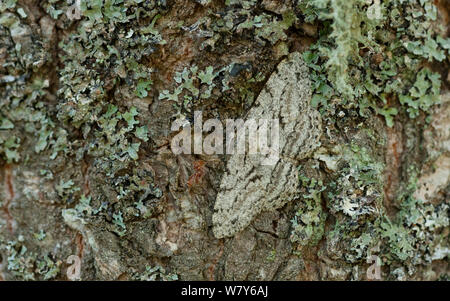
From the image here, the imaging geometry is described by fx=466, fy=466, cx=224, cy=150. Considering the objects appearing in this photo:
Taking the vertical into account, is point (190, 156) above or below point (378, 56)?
below

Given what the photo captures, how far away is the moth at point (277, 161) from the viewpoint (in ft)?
5.34

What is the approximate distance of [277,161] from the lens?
1649 millimetres

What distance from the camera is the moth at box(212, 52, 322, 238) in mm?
1628

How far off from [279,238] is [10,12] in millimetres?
1257

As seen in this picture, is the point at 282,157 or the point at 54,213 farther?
the point at 54,213

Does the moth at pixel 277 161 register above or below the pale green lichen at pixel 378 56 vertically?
below

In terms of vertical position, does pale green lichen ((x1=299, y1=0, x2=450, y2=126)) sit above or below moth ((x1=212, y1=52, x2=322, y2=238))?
above

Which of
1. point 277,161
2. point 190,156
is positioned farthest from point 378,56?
point 190,156

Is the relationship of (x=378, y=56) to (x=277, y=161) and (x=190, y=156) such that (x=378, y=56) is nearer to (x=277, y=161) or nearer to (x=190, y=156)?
(x=277, y=161)
